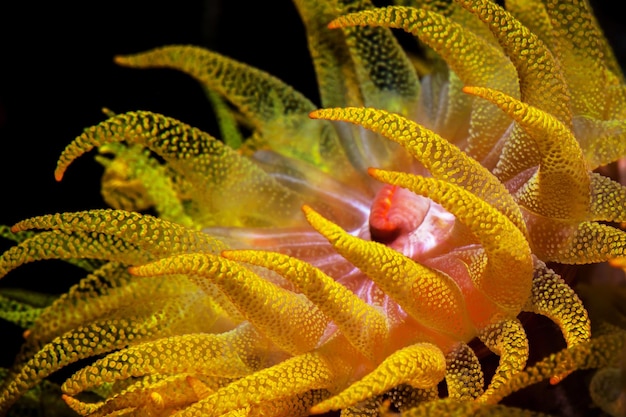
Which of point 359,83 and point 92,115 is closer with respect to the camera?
point 359,83

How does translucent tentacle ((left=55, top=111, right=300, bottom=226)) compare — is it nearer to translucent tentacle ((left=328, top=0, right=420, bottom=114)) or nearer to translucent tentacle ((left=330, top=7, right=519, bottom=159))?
translucent tentacle ((left=328, top=0, right=420, bottom=114))

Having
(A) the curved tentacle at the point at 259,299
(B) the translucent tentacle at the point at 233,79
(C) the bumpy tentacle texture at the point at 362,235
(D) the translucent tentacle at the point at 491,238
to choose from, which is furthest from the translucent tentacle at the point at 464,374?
(B) the translucent tentacle at the point at 233,79

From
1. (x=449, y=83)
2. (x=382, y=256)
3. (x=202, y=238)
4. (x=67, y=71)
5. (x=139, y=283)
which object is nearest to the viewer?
(x=382, y=256)

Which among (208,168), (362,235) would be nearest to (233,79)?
(208,168)

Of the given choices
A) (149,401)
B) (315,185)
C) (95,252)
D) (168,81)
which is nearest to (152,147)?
(95,252)

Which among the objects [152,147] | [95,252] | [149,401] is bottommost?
[149,401]

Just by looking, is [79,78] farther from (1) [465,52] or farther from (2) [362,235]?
(1) [465,52]

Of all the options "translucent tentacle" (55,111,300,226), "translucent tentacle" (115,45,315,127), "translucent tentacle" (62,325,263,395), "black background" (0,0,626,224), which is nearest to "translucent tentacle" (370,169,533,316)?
"translucent tentacle" (62,325,263,395)

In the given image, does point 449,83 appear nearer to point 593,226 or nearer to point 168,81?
point 593,226

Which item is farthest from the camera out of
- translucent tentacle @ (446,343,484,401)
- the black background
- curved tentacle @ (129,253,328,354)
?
the black background
